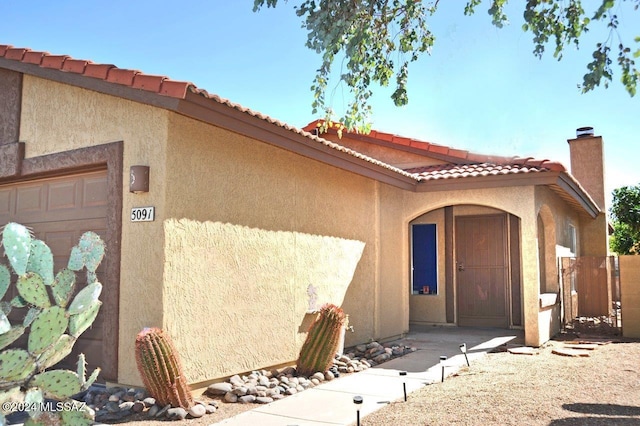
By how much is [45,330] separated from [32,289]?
0.82 feet

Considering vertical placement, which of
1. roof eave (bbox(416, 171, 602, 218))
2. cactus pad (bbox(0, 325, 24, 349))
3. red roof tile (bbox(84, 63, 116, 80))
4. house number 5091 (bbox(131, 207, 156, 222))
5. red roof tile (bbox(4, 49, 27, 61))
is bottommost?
cactus pad (bbox(0, 325, 24, 349))

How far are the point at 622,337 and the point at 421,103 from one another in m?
6.59

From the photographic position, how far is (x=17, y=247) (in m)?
3.18

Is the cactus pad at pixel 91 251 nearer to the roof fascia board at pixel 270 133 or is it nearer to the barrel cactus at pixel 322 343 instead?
the roof fascia board at pixel 270 133

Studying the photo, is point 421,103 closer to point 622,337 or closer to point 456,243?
point 456,243

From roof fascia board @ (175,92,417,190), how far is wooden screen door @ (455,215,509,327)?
3.51 meters

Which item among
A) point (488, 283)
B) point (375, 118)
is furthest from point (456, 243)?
point (375, 118)

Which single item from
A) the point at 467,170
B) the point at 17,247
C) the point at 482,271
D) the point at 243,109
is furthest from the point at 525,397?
the point at 482,271

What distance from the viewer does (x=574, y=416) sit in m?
5.33

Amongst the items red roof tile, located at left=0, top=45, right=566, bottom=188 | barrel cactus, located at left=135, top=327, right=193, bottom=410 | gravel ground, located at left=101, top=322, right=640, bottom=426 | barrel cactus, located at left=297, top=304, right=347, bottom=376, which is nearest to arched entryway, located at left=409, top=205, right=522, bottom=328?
red roof tile, located at left=0, top=45, right=566, bottom=188

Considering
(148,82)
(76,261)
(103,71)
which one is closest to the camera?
(76,261)

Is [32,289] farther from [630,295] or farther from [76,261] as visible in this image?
[630,295]

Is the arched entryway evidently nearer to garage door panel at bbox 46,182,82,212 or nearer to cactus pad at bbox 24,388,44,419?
garage door panel at bbox 46,182,82,212

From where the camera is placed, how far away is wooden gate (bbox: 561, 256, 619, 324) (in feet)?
38.4
